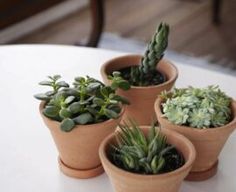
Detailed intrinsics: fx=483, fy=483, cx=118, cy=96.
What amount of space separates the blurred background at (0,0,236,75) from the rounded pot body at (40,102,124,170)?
1577mm

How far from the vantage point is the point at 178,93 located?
0.77 metres

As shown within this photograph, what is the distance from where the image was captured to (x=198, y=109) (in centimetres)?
72

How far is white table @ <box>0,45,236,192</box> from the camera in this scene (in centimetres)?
75

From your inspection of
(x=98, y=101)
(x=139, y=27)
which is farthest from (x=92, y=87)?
(x=139, y=27)

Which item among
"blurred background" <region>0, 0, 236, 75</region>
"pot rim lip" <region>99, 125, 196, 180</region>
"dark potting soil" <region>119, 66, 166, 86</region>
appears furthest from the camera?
"blurred background" <region>0, 0, 236, 75</region>

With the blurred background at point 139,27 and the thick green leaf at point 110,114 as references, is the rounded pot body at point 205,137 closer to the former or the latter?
the thick green leaf at point 110,114

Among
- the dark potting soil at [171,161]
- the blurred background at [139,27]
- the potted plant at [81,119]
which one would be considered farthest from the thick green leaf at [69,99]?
the blurred background at [139,27]

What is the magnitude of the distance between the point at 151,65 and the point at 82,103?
0.57ft

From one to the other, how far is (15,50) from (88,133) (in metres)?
0.53

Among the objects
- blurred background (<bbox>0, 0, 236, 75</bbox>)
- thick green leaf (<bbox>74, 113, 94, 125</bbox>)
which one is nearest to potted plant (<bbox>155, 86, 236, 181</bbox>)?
thick green leaf (<bbox>74, 113, 94, 125</bbox>)

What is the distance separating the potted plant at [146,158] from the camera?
0.62 m

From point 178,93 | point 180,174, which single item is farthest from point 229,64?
point 180,174

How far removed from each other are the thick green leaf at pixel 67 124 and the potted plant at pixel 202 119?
137mm

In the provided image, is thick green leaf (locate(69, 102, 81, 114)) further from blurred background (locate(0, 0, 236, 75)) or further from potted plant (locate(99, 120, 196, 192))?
blurred background (locate(0, 0, 236, 75))
